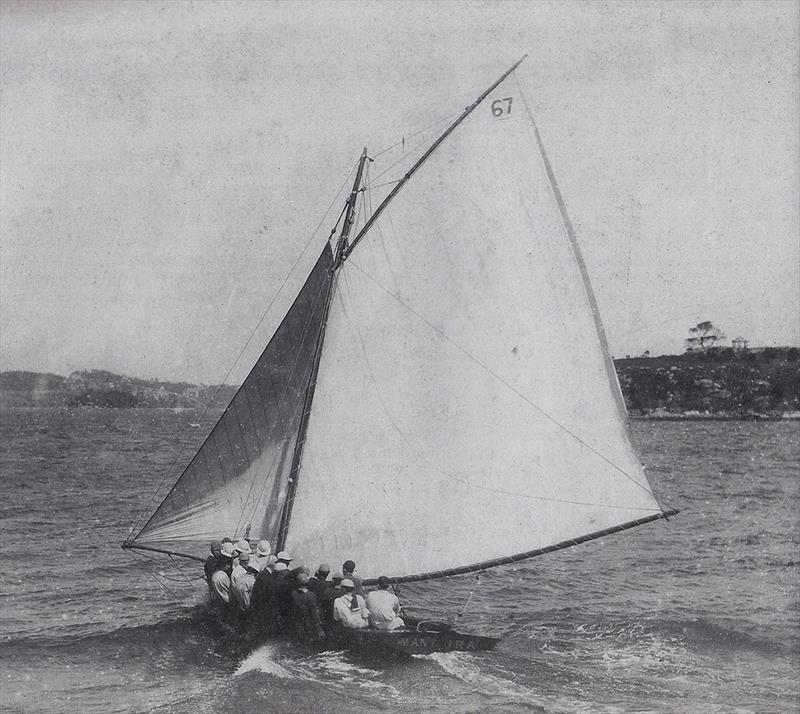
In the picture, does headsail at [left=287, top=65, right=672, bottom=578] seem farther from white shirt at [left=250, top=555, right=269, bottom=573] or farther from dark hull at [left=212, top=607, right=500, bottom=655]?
dark hull at [left=212, top=607, right=500, bottom=655]

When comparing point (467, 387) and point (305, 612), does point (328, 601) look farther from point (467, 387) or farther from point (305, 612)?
point (467, 387)

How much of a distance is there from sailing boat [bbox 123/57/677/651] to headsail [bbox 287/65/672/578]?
0.03 meters

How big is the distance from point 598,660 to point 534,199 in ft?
30.1

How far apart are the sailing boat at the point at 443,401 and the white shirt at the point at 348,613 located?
4.55ft

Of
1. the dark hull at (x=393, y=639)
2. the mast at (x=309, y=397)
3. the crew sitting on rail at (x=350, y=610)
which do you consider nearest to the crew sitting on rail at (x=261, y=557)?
the mast at (x=309, y=397)

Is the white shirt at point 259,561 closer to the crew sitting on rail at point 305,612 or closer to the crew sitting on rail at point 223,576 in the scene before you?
the crew sitting on rail at point 223,576

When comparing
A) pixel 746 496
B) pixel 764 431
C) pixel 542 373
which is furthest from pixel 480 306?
pixel 764 431

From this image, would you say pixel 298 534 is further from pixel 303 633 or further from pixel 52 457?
pixel 52 457

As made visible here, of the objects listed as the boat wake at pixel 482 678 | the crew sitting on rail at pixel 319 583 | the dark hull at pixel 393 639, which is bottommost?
the boat wake at pixel 482 678

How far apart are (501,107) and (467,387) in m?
5.36

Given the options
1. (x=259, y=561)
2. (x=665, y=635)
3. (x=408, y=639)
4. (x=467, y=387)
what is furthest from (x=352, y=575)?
(x=665, y=635)

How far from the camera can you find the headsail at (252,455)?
16.6 metres

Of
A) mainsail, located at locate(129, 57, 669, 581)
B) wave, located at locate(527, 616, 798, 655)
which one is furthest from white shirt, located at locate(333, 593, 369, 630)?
wave, located at locate(527, 616, 798, 655)

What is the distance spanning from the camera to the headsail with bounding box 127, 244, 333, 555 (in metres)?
16.6
